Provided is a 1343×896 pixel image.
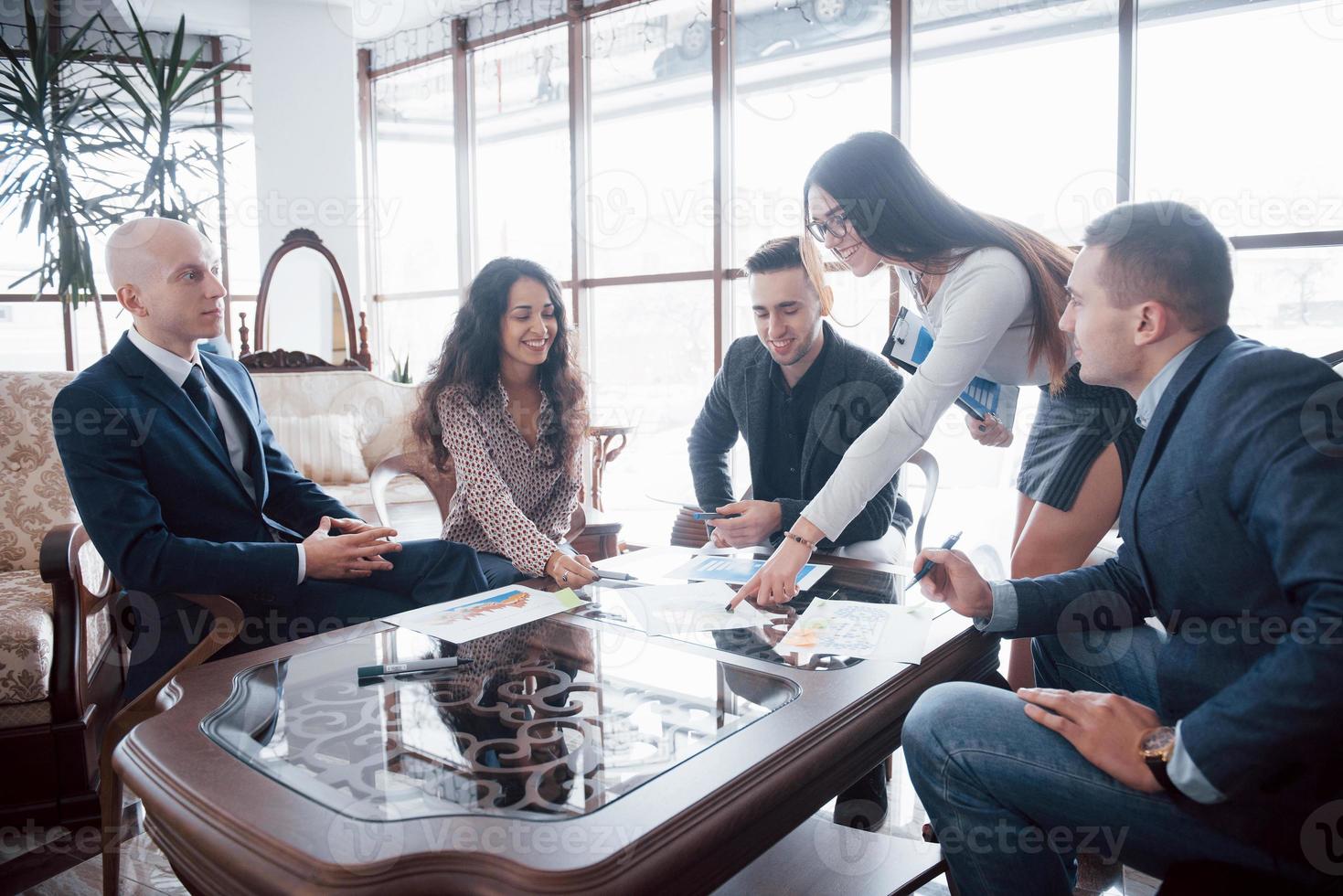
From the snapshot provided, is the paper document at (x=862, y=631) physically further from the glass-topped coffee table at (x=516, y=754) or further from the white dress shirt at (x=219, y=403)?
the white dress shirt at (x=219, y=403)

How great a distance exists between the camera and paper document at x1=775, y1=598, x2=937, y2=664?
1440mm

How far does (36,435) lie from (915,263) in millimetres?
2438

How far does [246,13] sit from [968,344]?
20.6ft

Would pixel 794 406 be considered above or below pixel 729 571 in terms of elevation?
above

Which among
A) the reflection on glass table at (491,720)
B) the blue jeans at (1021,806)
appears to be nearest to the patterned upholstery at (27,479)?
the reflection on glass table at (491,720)

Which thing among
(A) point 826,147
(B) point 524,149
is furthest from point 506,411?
(B) point 524,149

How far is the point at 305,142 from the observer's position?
5605 millimetres

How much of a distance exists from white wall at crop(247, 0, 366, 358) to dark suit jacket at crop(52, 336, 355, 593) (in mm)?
3641

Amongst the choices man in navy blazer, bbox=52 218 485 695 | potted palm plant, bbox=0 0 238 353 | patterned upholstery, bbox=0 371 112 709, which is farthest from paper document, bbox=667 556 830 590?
potted palm plant, bbox=0 0 238 353

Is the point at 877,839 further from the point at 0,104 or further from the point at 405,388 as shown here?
the point at 0,104

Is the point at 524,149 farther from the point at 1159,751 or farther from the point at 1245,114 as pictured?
the point at 1159,751

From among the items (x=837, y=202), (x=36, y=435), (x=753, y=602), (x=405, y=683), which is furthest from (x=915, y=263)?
(x=36, y=435)

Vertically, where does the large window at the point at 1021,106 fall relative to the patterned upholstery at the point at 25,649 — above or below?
above

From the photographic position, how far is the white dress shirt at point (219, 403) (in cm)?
194
